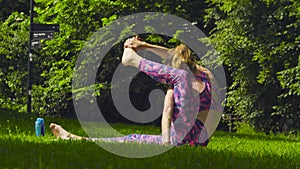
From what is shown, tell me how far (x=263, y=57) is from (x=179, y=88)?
15.9 m

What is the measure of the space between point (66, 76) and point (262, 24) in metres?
11.2

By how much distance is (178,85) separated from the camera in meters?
8.00

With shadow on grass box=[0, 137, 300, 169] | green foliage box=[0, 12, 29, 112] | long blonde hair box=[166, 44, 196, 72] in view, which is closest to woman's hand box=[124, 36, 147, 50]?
long blonde hair box=[166, 44, 196, 72]

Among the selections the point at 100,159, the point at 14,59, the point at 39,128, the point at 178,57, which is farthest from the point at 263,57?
the point at 100,159

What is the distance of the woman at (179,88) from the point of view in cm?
774

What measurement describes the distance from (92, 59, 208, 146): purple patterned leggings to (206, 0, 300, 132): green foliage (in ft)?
45.5

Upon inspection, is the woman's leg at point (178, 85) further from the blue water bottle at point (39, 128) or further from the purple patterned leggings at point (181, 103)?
the blue water bottle at point (39, 128)

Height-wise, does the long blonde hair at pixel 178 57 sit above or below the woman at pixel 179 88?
above

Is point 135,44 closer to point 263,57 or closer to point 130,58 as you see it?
point 130,58

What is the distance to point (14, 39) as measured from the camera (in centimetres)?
3456

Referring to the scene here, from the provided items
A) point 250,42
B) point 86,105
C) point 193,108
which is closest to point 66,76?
point 86,105

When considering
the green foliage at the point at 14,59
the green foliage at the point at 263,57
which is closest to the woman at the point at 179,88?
the green foliage at the point at 263,57

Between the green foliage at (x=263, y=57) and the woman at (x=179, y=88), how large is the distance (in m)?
13.9

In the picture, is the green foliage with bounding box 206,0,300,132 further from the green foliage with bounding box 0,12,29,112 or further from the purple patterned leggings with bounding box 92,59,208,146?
the purple patterned leggings with bounding box 92,59,208,146
